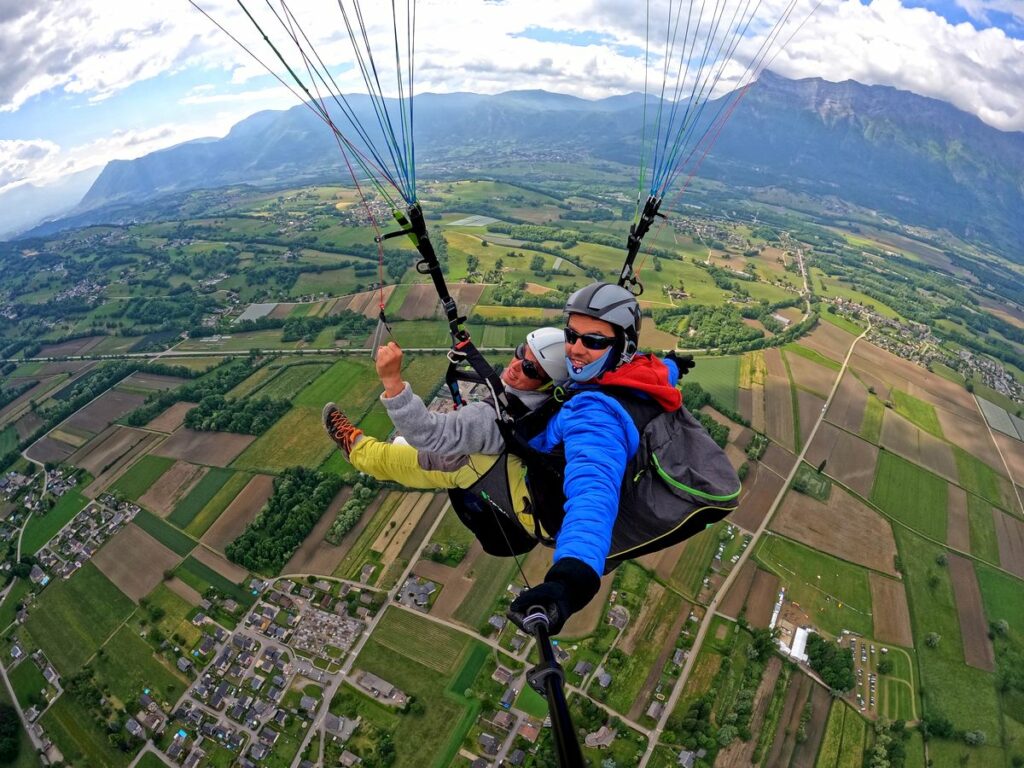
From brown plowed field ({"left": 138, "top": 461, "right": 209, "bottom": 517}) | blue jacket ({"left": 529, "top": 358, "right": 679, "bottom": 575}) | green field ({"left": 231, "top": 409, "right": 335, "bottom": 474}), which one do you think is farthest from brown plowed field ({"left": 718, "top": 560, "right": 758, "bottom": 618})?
brown plowed field ({"left": 138, "top": 461, "right": 209, "bottom": 517})

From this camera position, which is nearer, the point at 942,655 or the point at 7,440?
the point at 942,655

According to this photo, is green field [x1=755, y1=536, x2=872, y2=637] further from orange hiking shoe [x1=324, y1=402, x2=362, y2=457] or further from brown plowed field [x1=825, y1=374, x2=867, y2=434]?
orange hiking shoe [x1=324, y1=402, x2=362, y2=457]

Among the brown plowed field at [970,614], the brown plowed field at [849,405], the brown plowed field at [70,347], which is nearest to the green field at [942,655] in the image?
the brown plowed field at [970,614]

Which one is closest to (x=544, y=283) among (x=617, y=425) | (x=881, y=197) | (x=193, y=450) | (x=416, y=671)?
(x=193, y=450)

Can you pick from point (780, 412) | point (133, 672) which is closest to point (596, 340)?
point (133, 672)

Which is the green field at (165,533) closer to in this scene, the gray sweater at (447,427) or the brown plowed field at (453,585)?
the brown plowed field at (453,585)

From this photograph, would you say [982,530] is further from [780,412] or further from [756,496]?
[756,496]

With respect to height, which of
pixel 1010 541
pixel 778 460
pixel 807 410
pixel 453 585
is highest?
pixel 807 410
